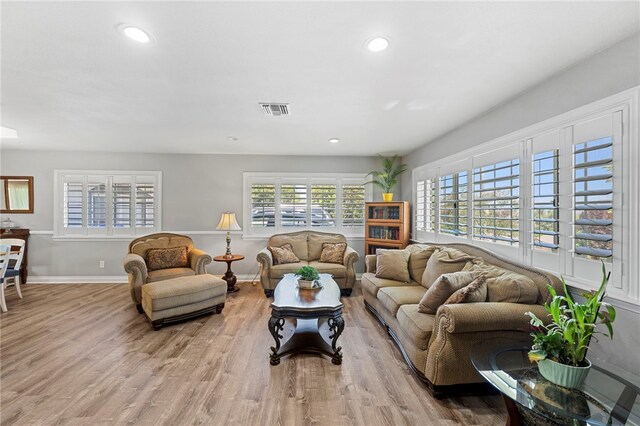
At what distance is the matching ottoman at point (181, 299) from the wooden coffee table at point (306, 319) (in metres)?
1.05

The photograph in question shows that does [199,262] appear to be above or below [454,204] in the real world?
below

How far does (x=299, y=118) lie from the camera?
323 centimetres

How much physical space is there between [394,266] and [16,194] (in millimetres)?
6862

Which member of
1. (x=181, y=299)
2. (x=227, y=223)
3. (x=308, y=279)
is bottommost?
(x=181, y=299)

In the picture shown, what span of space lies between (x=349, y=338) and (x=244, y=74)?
2796 mm

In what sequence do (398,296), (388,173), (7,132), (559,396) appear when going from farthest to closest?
1. (388,173)
2. (7,132)
3. (398,296)
4. (559,396)

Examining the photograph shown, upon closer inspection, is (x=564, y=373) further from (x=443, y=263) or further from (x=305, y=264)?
(x=305, y=264)

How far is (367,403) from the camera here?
1978 mm

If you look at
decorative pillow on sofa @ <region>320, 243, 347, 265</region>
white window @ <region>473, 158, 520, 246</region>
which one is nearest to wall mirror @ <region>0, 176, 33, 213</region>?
decorative pillow on sofa @ <region>320, 243, 347, 265</region>

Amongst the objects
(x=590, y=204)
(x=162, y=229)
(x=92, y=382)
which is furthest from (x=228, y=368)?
(x=162, y=229)

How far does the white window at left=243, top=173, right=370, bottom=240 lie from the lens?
5348mm

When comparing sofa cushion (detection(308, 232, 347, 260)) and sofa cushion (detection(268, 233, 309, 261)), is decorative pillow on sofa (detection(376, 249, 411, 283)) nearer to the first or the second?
sofa cushion (detection(308, 232, 347, 260))

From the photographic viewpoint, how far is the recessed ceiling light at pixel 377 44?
1736mm

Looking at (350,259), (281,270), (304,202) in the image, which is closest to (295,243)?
(281,270)
